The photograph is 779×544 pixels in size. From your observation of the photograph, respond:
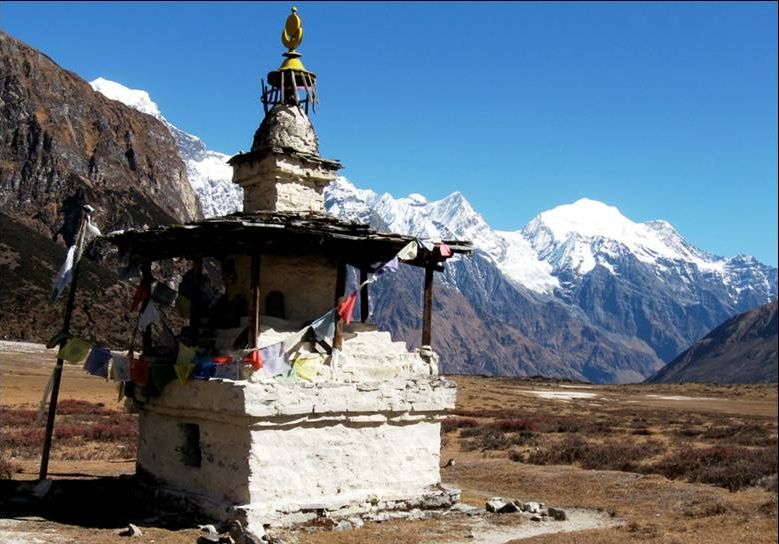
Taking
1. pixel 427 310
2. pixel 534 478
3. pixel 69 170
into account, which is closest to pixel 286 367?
pixel 427 310

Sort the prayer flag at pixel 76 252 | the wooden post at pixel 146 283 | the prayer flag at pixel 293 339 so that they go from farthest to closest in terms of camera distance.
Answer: the prayer flag at pixel 76 252
the wooden post at pixel 146 283
the prayer flag at pixel 293 339

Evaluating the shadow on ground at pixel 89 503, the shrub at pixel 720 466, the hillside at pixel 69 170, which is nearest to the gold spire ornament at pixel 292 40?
the shadow on ground at pixel 89 503

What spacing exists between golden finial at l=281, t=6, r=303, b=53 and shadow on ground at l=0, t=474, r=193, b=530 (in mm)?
10561

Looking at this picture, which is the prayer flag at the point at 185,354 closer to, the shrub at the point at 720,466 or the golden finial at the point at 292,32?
the golden finial at the point at 292,32

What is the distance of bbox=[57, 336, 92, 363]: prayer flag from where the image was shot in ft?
64.0

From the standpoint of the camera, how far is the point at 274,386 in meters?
16.4

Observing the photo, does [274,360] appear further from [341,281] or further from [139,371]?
[139,371]

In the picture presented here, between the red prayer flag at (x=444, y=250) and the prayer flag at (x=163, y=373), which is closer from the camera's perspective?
the prayer flag at (x=163, y=373)

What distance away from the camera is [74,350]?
19.6 metres

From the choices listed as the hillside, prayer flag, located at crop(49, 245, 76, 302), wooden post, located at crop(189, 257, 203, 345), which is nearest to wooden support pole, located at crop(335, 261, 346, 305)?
wooden post, located at crop(189, 257, 203, 345)

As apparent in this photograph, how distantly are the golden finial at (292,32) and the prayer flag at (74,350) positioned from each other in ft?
27.1

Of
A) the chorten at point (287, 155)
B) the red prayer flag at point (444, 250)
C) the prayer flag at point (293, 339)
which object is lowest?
the prayer flag at point (293, 339)

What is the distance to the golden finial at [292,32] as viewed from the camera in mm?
20875

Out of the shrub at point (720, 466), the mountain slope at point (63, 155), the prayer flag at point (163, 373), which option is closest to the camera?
the prayer flag at point (163, 373)
